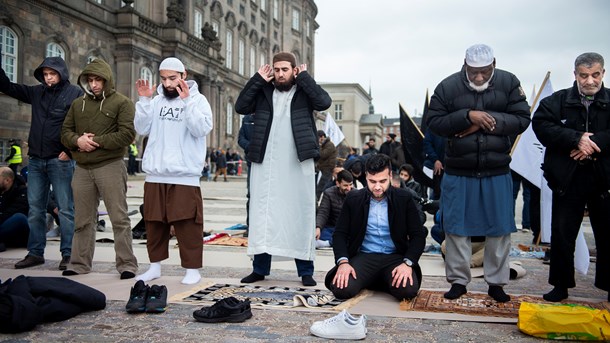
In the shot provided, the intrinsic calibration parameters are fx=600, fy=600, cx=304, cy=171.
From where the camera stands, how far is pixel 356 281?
4969 mm

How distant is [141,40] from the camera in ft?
90.4

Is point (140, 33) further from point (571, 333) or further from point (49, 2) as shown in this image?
point (571, 333)

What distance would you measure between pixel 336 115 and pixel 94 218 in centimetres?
8885

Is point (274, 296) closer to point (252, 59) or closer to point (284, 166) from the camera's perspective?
point (284, 166)

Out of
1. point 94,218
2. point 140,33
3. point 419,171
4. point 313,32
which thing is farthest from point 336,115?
point 94,218

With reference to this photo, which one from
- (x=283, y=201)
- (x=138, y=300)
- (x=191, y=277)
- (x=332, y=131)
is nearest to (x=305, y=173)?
(x=283, y=201)

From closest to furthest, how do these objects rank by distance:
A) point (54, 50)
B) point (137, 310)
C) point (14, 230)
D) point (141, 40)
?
point (137, 310) → point (14, 230) → point (54, 50) → point (141, 40)

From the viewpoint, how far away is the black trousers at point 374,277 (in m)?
4.85

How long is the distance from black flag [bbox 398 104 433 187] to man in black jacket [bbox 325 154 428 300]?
237 inches

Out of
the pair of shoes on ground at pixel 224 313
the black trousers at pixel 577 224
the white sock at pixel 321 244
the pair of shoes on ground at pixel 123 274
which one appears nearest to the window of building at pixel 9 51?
the white sock at pixel 321 244

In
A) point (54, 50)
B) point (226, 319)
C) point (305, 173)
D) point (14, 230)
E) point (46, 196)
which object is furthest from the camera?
point (54, 50)

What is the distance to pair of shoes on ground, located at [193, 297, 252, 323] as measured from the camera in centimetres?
403

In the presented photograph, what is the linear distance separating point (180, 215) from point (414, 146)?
6.97m

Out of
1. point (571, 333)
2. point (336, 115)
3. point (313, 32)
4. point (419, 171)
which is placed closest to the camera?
point (571, 333)
